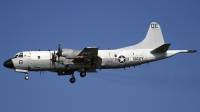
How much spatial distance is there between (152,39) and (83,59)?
828 centimetres

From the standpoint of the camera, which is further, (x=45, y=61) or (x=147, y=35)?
(x=147, y=35)

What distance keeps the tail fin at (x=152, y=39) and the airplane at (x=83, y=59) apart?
4.15ft

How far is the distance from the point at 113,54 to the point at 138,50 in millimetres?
2738

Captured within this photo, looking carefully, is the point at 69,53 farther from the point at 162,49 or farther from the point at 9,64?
the point at 162,49

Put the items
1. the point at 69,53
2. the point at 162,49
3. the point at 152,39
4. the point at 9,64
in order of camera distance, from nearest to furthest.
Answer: the point at 69,53
the point at 9,64
the point at 162,49
the point at 152,39

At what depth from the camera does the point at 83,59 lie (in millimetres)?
36094

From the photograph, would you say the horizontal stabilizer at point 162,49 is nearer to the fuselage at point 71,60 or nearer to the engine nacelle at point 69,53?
the fuselage at point 71,60

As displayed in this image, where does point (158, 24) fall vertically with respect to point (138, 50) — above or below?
above

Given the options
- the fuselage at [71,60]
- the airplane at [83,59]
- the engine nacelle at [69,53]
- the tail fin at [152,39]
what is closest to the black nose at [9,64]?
the airplane at [83,59]

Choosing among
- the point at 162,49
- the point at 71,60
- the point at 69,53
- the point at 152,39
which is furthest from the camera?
the point at 152,39

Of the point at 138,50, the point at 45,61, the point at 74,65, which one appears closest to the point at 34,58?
the point at 45,61

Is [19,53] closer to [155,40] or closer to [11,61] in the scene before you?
[11,61]

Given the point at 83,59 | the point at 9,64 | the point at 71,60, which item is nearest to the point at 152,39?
the point at 83,59

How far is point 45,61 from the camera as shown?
36594mm
